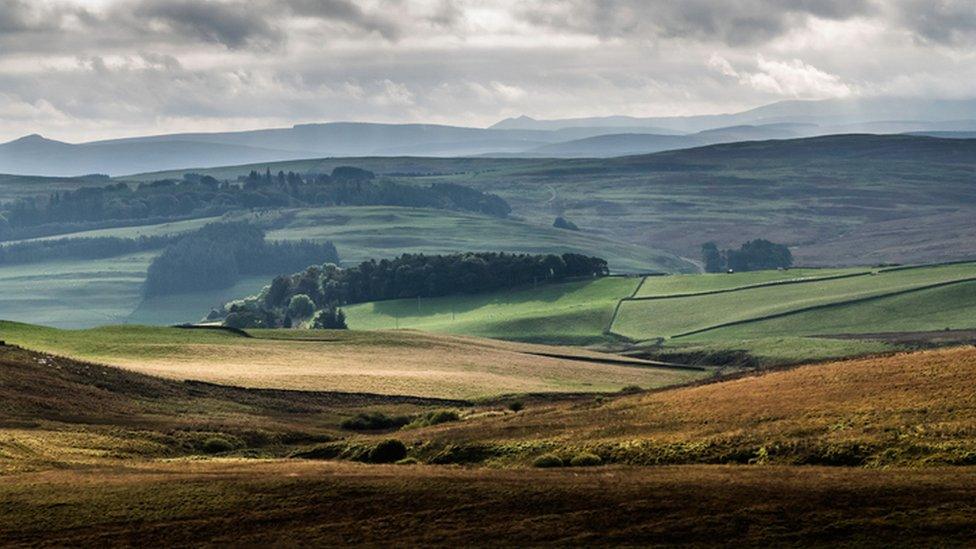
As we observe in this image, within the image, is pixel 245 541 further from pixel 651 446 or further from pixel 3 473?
pixel 651 446

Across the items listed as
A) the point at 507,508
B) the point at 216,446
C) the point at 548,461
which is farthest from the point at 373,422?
the point at 507,508

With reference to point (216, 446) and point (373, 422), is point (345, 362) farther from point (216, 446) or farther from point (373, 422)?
point (216, 446)

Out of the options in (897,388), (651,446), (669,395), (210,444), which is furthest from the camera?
(669,395)

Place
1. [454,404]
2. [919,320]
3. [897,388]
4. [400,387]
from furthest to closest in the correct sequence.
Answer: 1. [919,320]
2. [400,387]
3. [454,404]
4. [897,388]

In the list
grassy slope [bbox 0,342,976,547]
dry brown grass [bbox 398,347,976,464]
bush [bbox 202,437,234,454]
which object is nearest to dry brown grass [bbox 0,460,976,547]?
grassy slope [bbox 0,342,976,547]

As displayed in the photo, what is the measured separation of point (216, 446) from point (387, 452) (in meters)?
12.7

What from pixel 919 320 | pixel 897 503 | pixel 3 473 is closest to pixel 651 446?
pixel 897 503

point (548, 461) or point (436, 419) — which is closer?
point (548, 461)

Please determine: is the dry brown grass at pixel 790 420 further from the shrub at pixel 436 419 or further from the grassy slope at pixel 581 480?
the shrub at pixel 436 419

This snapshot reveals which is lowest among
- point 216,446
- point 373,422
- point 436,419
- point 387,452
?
point 373,422

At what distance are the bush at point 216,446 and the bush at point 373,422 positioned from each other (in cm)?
1535

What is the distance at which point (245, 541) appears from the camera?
42594 millimetres

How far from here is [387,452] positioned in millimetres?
62250

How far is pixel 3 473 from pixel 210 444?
1809 centimetres
